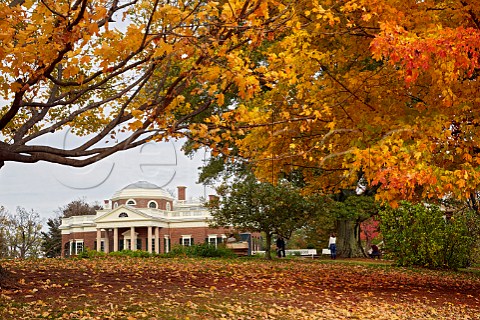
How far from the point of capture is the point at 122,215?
5003 cm

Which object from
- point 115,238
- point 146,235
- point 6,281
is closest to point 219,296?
point 6,281

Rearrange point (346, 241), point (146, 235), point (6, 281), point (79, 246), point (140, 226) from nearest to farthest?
point (6, 281) < point (346, 241) < point (140, 226) < point (146, 235) < point (79, 246)

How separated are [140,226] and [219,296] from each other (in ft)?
136

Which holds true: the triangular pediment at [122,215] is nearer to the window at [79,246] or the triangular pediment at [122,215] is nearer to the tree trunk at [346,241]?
the window at [79,246]

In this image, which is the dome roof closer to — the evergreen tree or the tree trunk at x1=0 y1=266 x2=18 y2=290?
the evergreen tree

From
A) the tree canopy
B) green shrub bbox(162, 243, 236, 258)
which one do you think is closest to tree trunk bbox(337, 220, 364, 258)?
green shrub bbox(162, 243, 236, 258)

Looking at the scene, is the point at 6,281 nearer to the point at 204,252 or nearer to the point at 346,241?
the point at 204,252

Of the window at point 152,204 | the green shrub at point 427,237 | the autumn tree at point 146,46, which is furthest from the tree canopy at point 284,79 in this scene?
the window at point 152,204

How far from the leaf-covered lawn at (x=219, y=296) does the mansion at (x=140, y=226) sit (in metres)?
36.9

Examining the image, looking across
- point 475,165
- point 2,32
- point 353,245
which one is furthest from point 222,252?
point 2,32

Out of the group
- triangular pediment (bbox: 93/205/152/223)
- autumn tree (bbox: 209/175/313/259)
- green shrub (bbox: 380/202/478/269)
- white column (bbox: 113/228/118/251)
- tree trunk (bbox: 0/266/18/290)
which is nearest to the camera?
tree trunk (bbox: 0/266/18/290)

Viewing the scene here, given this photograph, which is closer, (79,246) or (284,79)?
(284,79)

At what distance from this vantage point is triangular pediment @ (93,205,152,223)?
4906cm

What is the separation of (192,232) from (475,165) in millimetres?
42756
